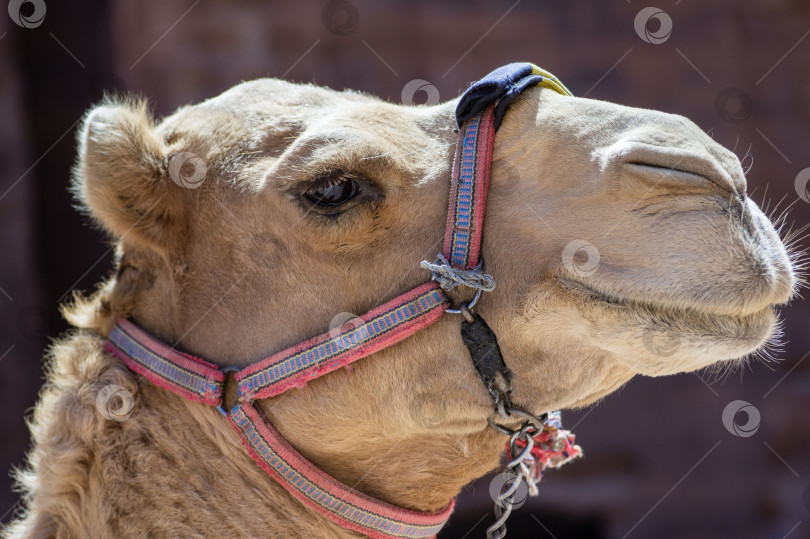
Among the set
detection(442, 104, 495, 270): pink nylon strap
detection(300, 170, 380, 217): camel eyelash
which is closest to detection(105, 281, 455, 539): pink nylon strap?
detection(442, 104, 495, 270): pink nylon strap

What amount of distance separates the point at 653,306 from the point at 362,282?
2.78ft

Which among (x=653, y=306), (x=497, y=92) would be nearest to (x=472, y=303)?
(x=653, y=306)

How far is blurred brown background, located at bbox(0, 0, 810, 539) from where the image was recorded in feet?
18.7

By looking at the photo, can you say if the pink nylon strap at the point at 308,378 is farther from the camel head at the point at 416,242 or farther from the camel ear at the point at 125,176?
the camel ear at the point at 125,176

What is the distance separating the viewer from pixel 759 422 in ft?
19.0

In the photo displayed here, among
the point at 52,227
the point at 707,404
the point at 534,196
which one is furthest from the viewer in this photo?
the point at 52,227

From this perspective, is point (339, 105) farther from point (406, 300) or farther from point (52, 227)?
point (52, 227)

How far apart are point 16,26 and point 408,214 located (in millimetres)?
4798

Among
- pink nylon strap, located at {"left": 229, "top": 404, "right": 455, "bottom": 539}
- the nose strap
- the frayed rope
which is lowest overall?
pink nylon strap, located at {"left": 229, "top": 404, "right": 455, "bottom": 539}

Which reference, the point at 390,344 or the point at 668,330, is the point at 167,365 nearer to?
the point at 390,344

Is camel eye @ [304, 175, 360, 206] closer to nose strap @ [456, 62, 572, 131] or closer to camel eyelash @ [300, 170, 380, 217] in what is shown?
camel eyelash @ [300, 170, 380, 217]

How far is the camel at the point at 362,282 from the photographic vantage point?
198 cm

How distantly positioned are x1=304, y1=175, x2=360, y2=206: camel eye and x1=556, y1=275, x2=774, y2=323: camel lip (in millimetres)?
705

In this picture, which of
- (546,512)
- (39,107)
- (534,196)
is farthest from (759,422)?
(39,107)
